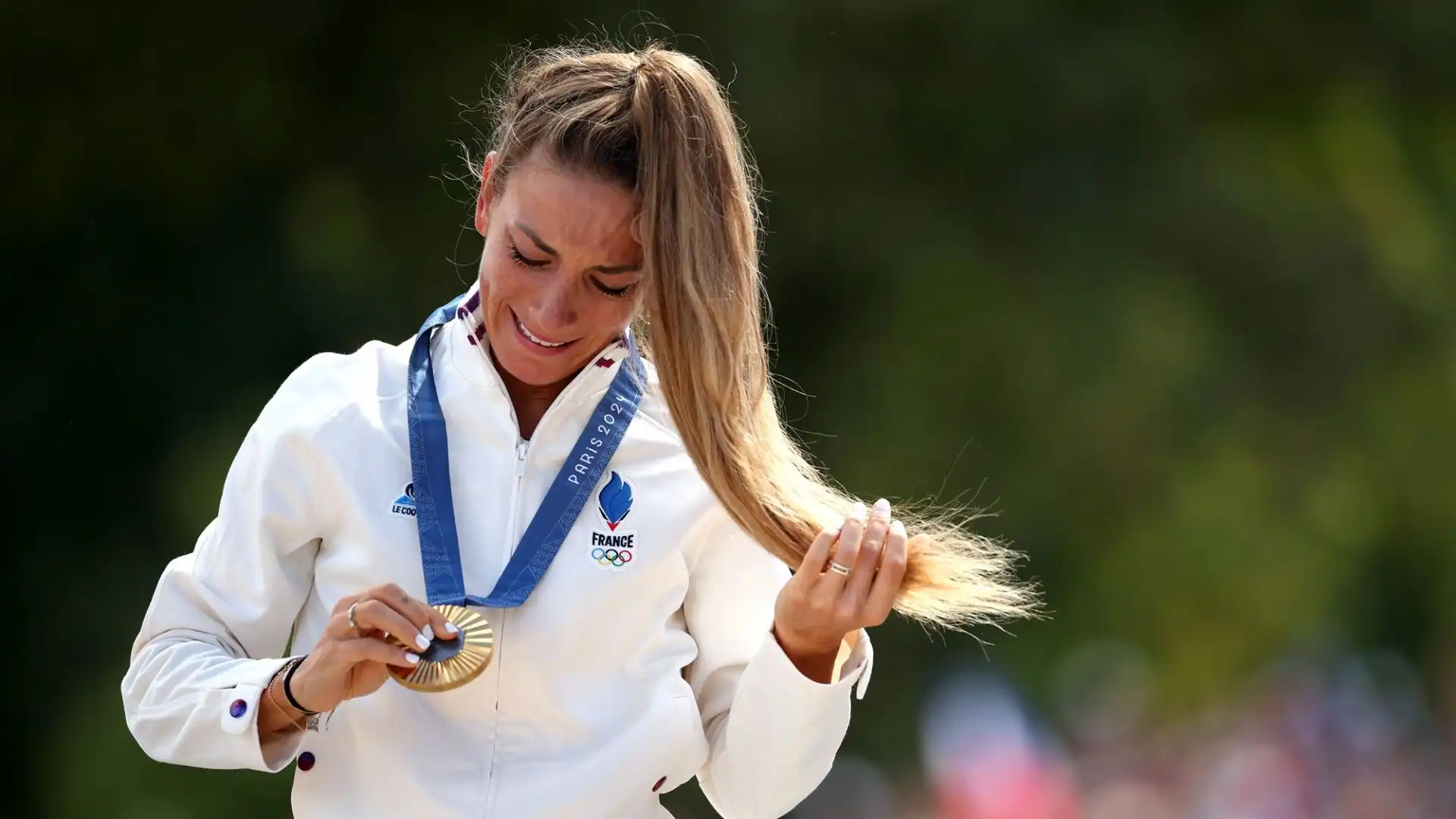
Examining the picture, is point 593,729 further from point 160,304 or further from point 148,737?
point 160,304

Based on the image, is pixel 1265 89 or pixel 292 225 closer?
pixel 292 225

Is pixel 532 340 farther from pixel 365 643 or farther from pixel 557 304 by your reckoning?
pixel 365 643

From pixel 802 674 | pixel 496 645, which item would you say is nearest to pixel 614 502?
pixel 496 645

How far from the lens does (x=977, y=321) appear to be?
568 cm

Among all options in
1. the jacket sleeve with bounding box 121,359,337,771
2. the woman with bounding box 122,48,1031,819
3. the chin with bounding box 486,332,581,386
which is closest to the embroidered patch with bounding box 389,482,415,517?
the woman with bounding box 122,48,1031,819

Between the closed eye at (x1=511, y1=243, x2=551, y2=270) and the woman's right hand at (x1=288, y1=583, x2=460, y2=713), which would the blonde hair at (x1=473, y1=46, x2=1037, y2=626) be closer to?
the closed eye at (x1=511, y1=243, x2=551, y2=270)

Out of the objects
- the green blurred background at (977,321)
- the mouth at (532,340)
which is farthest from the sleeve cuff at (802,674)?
the green blurred background at (977,321)

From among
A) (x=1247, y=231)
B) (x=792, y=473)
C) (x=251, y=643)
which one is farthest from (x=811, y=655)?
(x=1247, y=231)

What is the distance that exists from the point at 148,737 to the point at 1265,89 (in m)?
4.75

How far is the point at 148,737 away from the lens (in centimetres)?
221

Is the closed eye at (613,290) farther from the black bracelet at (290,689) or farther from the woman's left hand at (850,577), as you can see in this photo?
the black bracelet at (290,689)

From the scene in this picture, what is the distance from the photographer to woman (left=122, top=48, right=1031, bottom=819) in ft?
7.27

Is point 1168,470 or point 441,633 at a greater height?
point 441,633

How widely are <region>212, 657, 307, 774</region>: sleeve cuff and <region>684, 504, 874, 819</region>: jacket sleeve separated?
0.59 meters
